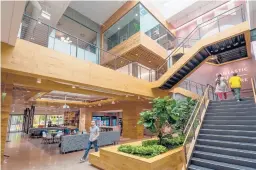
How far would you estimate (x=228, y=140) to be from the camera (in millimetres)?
5270

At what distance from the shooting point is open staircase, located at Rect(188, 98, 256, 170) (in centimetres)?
433

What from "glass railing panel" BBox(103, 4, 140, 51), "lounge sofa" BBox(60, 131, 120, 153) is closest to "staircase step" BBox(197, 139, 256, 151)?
"lounge sofa" BBox(60, 131, 120, 153)

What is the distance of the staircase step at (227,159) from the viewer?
4.06m

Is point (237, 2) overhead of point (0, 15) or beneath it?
overhead

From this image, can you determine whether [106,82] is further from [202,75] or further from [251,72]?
[251,72]

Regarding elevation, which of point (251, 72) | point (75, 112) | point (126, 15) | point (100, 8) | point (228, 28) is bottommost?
point (75, 112)

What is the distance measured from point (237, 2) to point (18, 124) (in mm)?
28622

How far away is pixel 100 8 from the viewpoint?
11.4 m

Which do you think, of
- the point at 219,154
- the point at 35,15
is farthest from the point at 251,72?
the point at 35,15

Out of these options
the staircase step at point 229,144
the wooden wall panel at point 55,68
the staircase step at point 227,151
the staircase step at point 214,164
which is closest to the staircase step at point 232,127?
the staircase step at point 229,144

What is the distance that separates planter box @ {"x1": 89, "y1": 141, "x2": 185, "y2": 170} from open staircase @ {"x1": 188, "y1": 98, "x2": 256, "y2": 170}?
566mm

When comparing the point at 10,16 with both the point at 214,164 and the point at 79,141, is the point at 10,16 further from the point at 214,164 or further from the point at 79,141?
the point at 79,141

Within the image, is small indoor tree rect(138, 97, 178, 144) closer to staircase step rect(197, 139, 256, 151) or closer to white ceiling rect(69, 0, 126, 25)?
staircase step rect(197, 139, 256, 151)

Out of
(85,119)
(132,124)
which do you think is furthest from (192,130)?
(85,119)
